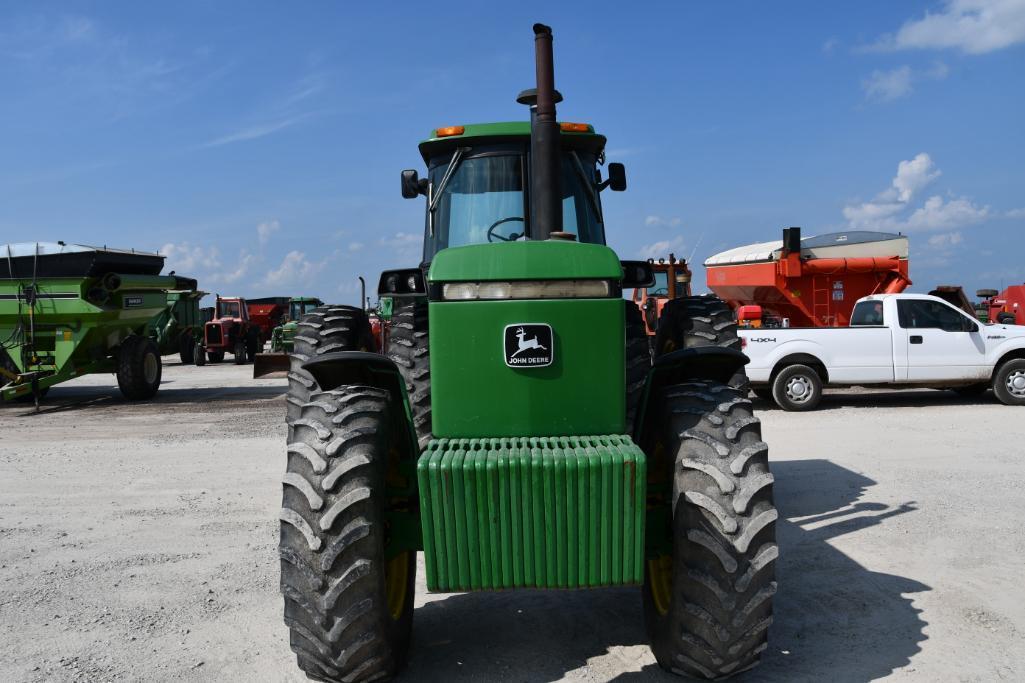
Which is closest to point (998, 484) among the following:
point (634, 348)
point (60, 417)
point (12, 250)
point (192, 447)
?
point (634, 348)

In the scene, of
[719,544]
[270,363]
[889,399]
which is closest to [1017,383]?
[889,399]

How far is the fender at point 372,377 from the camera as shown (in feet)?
12.6

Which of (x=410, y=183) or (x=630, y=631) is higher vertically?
(x=410, y=183)

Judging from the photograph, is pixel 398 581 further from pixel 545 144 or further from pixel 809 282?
pixel 809 282

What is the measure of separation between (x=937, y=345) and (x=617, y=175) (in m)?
9.23

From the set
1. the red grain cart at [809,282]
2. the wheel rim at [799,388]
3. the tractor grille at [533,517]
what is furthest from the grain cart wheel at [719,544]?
the red grain cart at [809,282]

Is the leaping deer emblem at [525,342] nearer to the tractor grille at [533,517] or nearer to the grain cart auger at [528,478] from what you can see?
the grain cart auger at [528,478]

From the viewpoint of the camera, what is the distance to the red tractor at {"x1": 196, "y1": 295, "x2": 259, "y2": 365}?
26.4 metres

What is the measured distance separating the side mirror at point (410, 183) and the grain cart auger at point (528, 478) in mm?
2275

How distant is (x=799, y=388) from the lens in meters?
12.9

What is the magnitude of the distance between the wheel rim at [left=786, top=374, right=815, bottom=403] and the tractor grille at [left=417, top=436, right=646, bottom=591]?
33.6 ft

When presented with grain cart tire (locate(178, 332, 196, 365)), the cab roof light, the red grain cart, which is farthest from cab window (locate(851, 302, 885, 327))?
grain cart tire (locate(178, 332, 196, 365))

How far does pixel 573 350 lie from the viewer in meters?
3.56

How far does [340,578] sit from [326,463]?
45cm
